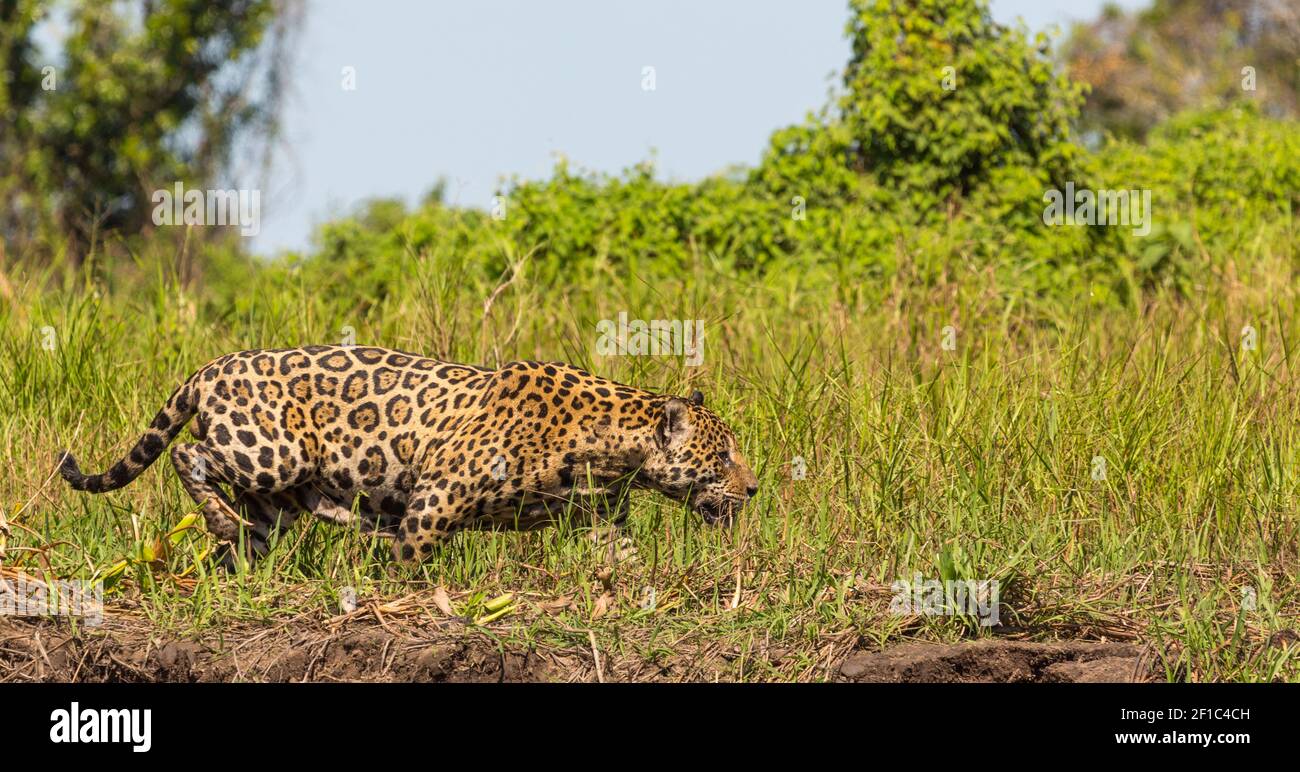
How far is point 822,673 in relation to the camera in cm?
524

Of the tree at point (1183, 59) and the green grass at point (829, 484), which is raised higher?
the tree at point (1183, 59)

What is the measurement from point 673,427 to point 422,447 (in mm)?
1001

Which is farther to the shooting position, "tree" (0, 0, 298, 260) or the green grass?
"tree" (0, 0, 298, 260)

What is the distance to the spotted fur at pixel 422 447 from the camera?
6027 mm

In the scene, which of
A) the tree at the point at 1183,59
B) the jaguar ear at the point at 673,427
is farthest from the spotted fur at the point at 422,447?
the tree at the point at 1183,59

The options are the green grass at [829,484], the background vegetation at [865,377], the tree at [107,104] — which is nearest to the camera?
the green grass at [829,484]

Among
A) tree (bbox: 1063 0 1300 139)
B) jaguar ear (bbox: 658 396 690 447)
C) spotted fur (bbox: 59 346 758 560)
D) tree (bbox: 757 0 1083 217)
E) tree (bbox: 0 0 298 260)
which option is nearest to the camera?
spotted fur (bbox: 59 346 758 560)

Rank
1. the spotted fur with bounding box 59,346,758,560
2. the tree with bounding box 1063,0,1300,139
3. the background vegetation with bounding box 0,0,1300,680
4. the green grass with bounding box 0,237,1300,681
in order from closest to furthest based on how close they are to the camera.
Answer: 1. the green grass with bounding box 0,237,1300,681
2. the background vegetation with bounding box 0,0,1300,680
3. the spotted fur with bounding box 59,346,758,560
4. the tree with bounding box 1063,0,1300,139

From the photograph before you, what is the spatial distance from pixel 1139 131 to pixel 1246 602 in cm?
2466

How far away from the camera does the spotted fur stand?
6.03 m

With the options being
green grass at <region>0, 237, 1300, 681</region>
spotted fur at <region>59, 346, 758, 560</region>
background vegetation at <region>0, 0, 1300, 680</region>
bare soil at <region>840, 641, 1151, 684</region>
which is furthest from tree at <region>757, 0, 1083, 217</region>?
bare soil at <region>840, 641, 1151, 684</region>

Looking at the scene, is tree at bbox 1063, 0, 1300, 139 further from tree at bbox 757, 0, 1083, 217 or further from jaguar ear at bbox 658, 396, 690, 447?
jaguar ear at bbox 658, 396, 690, 447

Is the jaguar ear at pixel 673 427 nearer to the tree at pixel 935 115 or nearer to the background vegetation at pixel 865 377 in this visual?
the background vegetation at pixel 865 377

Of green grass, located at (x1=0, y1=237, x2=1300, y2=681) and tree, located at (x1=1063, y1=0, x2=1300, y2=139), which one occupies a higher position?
tree, located at (x1=1063, y1=0, x2=1300, y2=139)
